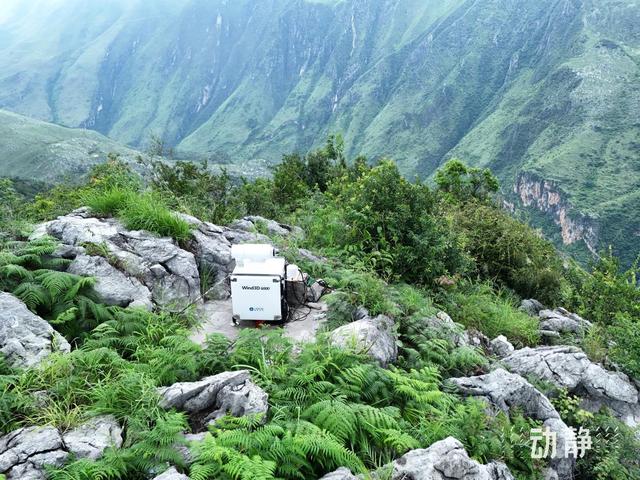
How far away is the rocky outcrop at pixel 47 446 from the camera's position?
4.50m

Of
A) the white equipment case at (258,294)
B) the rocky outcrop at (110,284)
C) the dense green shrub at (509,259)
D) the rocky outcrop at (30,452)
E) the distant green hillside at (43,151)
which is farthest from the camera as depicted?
the distant green hillside at (43,151)

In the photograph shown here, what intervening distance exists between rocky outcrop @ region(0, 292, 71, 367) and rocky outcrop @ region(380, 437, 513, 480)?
4795 millimetres

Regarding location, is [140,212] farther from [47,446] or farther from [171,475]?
[171,475]

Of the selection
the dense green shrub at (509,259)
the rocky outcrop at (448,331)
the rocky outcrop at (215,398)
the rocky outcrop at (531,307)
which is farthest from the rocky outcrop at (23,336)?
the dense green shrub at (509,259)

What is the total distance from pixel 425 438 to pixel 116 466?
137 inches

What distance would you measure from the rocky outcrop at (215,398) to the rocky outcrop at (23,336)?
6.27 feet

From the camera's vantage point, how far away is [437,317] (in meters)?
9.19

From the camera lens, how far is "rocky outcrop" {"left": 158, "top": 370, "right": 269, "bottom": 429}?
5.46m

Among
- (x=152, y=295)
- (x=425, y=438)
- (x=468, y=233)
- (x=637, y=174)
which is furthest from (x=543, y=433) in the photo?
(x=637, y=174)

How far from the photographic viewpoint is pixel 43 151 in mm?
164500

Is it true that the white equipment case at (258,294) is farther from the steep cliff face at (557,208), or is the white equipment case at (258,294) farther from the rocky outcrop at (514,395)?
the steep cliff face at (557,208)

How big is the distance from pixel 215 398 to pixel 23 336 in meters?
2.96

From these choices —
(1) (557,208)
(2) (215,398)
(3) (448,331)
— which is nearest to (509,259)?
(3) (448,331)

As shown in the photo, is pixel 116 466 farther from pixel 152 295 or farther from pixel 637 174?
pixel 637 174
